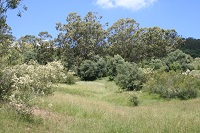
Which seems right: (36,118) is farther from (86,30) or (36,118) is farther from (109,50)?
(109,50)

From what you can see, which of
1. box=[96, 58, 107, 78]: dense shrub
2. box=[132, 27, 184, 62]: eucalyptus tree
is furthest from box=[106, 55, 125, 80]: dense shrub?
box=[132, 27, 184, 62]: eucalyptus tree

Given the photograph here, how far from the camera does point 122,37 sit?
69562 mm

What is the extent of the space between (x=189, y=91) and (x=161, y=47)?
153 feet

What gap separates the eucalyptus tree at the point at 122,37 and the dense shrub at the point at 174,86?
1533 inches

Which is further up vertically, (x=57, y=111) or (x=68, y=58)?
(x=68, y=58)

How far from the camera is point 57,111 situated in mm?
16000

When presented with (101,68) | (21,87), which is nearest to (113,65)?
(101,68)

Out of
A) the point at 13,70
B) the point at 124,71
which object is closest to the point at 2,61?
the point at 13,70

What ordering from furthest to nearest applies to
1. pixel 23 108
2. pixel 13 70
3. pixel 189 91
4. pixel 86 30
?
pixel 86 30, pixel 189 91, pixel 13 70, pixel 23 108

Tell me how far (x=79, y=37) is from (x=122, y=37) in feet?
39.3

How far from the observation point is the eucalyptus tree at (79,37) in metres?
63.2

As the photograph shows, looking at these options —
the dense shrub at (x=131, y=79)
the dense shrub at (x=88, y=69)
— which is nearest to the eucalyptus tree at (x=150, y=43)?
the dense shrub at (x=88, y=69)

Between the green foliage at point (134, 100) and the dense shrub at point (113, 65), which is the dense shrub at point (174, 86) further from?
the dense shrub at point (113, 65)

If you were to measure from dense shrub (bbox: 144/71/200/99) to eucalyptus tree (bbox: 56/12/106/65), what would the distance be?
33.6m
